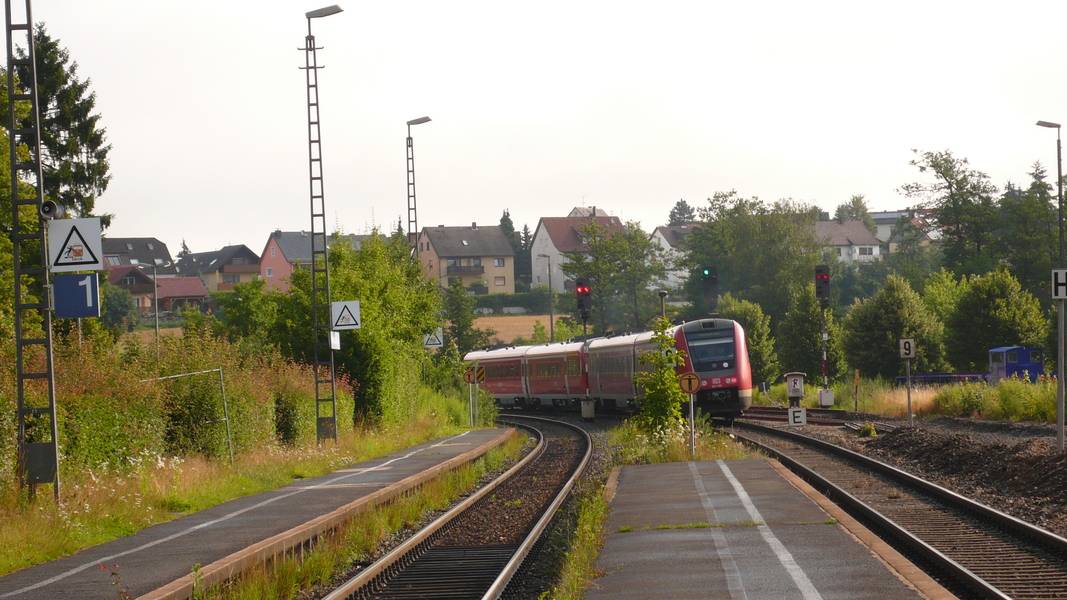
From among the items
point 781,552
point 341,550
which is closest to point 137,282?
point 341,550

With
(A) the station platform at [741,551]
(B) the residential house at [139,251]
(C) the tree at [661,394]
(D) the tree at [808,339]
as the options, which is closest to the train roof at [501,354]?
(D) the tree at [808,339]

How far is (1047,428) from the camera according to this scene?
29.8 meters

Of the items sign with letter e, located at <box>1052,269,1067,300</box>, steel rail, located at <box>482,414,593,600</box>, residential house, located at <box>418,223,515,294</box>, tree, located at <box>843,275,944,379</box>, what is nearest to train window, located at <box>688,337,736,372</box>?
steel rail, located at <box>482,414,593,600</box>

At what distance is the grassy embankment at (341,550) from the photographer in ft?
39.4

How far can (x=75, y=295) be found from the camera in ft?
51.5

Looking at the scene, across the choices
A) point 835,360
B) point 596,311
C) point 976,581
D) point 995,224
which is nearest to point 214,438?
point 976,581

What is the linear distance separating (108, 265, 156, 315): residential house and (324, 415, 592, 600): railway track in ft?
327

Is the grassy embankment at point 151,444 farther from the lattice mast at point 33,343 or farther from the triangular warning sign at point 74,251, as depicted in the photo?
the triangular warning sign at point 74,251

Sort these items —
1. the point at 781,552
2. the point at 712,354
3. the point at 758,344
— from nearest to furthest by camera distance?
the point at 781,552, the point at 712,354, the point at 758,344

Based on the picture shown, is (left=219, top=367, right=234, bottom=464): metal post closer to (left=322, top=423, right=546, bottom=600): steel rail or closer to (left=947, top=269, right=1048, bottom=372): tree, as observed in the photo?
(left=322, top=423, right=546, bottom=600): steel rail

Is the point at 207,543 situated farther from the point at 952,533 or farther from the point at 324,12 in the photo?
the point at 324,12

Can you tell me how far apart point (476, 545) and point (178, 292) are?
116m

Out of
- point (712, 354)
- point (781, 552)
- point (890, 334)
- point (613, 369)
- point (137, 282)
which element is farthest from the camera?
point (137, 282)

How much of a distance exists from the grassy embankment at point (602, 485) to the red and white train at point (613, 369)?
1.74 meters
